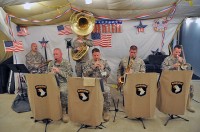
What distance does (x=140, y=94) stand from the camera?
322cm

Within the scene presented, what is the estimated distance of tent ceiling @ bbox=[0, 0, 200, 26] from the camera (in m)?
3.99

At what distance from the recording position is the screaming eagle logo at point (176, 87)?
3.24 meters

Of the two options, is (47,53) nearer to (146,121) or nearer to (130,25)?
(130,25)

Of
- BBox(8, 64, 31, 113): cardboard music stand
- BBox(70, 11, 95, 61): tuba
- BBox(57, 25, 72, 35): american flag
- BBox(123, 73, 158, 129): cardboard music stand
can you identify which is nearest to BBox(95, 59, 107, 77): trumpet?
BBox(123, 73, 158, 129): cardboard music stand

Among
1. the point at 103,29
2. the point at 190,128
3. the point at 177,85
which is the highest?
the point at 103,29

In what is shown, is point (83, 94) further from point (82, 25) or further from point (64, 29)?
point (64, 29)

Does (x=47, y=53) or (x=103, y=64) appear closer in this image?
(x=103, y=64)

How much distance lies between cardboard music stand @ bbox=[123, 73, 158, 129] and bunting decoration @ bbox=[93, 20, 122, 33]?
2633mm

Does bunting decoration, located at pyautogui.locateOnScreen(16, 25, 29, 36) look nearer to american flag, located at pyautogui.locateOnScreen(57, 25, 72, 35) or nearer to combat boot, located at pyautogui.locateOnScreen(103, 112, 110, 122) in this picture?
american flag, located at pyautogui.locateOnScreen(57, 25, 72, 35)

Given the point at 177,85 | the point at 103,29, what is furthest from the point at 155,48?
the point at 177,85

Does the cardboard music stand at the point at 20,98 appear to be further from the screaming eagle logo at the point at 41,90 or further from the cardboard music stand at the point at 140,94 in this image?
the cardboard music stand at the point at 140,94

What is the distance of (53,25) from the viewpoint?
544cm

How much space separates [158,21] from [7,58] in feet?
14.4

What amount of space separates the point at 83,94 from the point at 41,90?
77 cm
